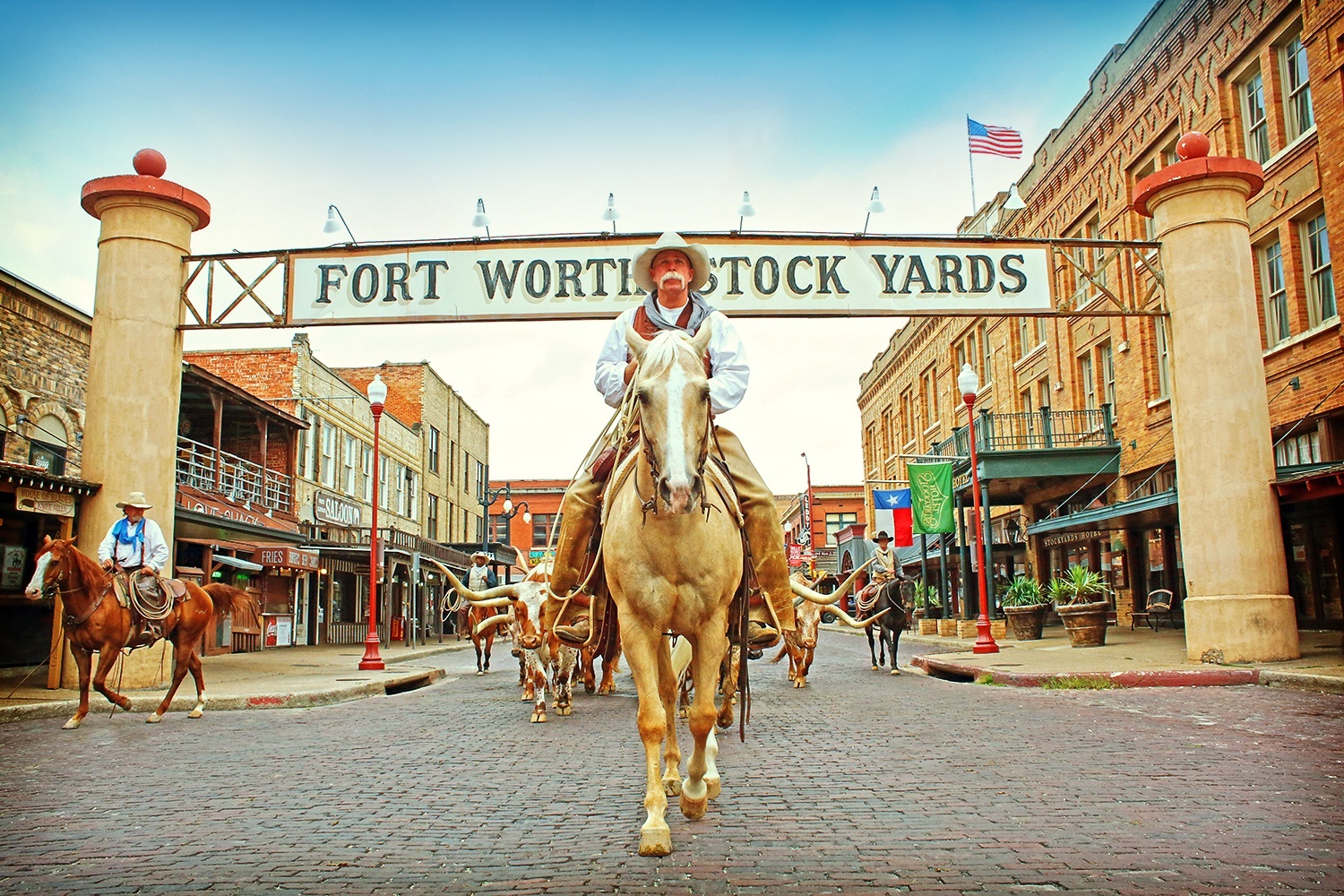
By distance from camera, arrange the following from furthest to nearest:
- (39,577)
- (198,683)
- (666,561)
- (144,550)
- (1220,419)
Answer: (1220,419), (198,683), (144,550), (39,577), (666,561)

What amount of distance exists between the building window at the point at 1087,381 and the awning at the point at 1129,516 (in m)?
4.98

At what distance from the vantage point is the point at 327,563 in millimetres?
34031

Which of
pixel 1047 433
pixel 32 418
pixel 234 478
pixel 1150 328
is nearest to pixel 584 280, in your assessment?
pixel 32 418

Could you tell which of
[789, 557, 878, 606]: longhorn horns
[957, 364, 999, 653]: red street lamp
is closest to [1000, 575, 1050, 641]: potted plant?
[957, 364, 999, 653]: red street lamp

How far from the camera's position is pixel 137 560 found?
12.2 m

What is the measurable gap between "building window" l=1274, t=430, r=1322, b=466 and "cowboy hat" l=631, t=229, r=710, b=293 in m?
15.5

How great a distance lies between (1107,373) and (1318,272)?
971cm

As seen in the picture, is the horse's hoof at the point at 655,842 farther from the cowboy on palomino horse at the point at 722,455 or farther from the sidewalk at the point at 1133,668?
the sidewalk at the point at 1133,668

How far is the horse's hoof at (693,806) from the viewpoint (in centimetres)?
562

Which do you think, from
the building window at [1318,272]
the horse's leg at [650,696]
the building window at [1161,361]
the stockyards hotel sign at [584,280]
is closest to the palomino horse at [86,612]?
the stockyards hotel sign at [584,280]

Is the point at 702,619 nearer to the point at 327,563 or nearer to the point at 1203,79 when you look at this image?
the point at 1203,79

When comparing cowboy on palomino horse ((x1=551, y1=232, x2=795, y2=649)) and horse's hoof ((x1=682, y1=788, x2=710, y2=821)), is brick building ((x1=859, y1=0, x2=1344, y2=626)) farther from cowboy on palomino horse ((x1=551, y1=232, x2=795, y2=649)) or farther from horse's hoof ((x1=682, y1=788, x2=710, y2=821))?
horse's hoof ((x1=682, y1=788, x2=710, y2=821))

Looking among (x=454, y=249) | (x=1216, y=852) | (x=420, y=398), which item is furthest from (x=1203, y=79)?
(x=420, y=398)

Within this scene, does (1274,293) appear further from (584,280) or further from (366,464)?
(366,464)
